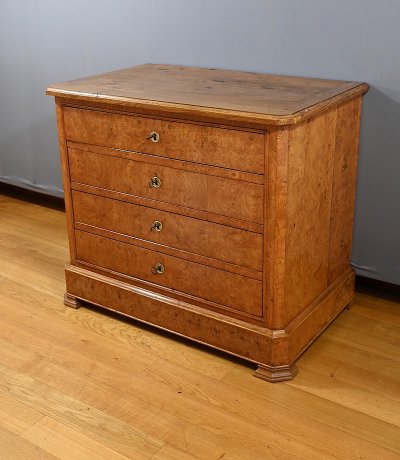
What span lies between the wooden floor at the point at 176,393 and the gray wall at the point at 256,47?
0.40 metres

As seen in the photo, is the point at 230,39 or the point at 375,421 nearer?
the point at 375,421

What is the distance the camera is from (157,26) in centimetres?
255

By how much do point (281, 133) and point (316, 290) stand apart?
573mm

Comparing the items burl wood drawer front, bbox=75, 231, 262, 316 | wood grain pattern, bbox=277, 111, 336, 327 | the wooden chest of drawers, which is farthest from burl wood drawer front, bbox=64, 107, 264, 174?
burl wood drawer front, bbox=75, 231, 262, 316

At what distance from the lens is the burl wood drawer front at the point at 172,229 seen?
1921 millimetres

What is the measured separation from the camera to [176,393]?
6.26 ft

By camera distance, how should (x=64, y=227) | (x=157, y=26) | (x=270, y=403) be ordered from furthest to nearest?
(x=64, y=227) < (x=157, y=26) < (x=270, y=403)

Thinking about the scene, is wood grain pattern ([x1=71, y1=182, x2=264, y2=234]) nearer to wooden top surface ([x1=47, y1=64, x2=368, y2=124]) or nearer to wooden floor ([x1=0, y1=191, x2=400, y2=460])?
wooden top surface ([x1=47, y1=64, x2=368, y2=124])

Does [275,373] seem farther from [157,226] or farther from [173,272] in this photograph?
[157,226]


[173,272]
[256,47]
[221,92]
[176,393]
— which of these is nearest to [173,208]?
[173,272]

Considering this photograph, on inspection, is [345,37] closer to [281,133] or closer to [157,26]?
[281,133]

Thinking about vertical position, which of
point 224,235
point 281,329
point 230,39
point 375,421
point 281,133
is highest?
point 230,39

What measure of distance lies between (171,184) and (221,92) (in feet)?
0.98

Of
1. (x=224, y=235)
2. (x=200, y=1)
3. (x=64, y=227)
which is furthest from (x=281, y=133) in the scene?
(x=64, y=227)
